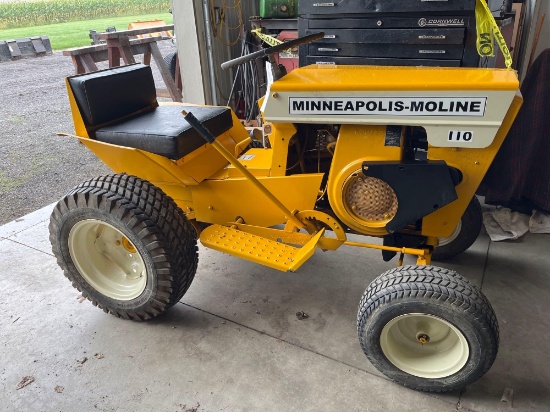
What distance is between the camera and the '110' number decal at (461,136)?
5.22 feet

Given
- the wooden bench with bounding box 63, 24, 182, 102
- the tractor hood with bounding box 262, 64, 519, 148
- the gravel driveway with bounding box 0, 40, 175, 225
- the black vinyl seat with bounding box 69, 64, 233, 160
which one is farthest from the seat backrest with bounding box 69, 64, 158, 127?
the wooden bench with bounding box 63, 24, 182, 102

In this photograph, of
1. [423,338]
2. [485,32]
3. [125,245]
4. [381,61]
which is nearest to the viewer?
[423,338]

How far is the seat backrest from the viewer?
2082mm

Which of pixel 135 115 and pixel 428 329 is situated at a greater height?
pixel 135 115

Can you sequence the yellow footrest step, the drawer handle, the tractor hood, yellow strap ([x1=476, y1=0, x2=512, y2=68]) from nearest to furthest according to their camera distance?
the tractor hood
yellow strap ([x1=476, y1=0, x2=512, y2=68])
the yellow footrest step
the drawer handle

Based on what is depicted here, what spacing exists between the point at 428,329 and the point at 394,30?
1941 millimetres

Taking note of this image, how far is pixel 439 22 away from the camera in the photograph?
273cm

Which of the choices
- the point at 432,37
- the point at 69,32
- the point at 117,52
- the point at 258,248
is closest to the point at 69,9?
the point at 69,32

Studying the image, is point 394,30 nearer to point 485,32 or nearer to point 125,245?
point 485,32

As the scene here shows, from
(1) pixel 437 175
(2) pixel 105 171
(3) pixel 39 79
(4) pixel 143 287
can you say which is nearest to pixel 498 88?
(1) pixel 437 175

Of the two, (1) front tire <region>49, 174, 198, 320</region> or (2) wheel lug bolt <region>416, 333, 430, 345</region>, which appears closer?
(2) wheel lug bolt <region>416, 333, 430, 345</region>

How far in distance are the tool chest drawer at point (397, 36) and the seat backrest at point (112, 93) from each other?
4.33 feet

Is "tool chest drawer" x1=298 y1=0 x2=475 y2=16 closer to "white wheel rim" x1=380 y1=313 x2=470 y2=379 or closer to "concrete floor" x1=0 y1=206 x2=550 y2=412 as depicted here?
"concrete floor" x1=0 y1=206 x2=550 y2=412

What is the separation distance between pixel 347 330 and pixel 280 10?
9.70 ft
